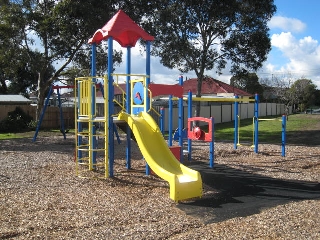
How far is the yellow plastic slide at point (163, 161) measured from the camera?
20.2 ft

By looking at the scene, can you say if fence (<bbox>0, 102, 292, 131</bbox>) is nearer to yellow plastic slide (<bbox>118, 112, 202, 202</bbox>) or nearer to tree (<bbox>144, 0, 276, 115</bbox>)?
tree (<bbox>144, 0, 276, 115</bbox>)

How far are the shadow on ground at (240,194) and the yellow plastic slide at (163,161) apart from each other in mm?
244

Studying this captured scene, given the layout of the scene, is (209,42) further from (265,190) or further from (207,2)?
(265,190)

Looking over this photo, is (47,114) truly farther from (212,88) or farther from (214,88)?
(212,88)

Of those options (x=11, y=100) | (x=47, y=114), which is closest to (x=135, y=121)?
(x=47, y=114)

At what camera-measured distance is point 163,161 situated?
7121mm

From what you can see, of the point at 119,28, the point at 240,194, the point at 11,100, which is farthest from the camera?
the point at 11,100

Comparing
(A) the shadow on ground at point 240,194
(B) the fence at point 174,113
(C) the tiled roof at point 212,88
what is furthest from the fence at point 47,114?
(A) the shadow on ground at point 240,194

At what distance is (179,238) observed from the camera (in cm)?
445

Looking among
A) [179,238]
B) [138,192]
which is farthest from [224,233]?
[138,192]

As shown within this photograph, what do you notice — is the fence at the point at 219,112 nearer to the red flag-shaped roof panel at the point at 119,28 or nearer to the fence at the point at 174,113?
the fence at the point at 174,113

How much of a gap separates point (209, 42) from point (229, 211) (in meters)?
15.7

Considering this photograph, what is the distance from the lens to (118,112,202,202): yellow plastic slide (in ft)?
20.2

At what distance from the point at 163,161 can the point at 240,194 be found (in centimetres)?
161
